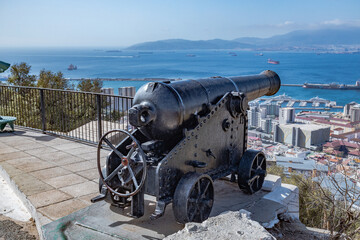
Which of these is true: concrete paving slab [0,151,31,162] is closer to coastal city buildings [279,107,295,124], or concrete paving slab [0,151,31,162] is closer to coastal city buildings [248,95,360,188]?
coastal city buildings [248,95,360,188]

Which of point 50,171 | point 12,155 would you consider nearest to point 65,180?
point 50,171

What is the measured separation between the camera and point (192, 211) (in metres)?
3.53

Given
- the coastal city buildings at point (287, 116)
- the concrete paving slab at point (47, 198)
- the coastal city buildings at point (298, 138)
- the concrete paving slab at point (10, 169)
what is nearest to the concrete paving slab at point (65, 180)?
the concrete paving slab at point (47, 198)

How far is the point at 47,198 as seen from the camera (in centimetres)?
436

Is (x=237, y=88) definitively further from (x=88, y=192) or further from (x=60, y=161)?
(x=60, y=161)

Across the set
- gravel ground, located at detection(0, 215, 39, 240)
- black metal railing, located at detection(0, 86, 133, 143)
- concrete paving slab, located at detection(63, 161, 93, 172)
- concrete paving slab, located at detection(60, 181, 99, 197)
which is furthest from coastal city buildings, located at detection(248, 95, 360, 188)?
gravel ground, located at detection(0, 215, 39, 240)

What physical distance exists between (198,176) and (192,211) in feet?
1.07

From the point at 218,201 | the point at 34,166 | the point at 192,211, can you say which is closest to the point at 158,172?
the point at 192,211

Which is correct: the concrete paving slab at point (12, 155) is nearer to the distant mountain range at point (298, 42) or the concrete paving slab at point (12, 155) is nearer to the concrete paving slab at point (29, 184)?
the concrete paving slab at point (29, 184)

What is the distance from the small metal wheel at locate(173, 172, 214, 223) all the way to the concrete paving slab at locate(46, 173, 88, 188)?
6.42 feet

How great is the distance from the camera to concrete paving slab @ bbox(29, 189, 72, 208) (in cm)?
421

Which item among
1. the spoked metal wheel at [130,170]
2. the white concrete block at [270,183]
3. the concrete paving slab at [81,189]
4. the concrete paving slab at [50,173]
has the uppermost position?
the spoked metal wheel at [130,170]

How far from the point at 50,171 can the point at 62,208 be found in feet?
4.64

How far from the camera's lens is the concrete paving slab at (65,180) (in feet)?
15.9
